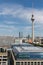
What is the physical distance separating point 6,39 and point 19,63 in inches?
2528

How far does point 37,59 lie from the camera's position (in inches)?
1415

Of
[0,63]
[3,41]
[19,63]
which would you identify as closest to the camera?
[19,63]

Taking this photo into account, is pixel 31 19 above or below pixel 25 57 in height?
above

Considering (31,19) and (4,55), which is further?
(31,19)

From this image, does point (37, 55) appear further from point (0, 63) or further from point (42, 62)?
point (0, 63)

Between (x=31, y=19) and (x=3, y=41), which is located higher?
(x=31, y=19)

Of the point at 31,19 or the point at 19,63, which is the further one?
the point at 31,19

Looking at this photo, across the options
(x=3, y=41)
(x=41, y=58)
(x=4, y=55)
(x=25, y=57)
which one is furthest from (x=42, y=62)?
(x=3, y=41)

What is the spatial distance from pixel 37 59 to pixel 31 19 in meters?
66.1

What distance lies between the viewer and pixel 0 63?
38.9 m

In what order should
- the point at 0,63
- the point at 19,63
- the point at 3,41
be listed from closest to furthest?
1. the point at 19,63
2. the point at 0,63
3. the point at 3,41

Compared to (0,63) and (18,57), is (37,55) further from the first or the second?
(0,63)

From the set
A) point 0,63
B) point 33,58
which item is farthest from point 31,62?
point 0,63

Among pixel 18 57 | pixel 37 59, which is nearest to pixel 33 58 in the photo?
pixel 37 59
